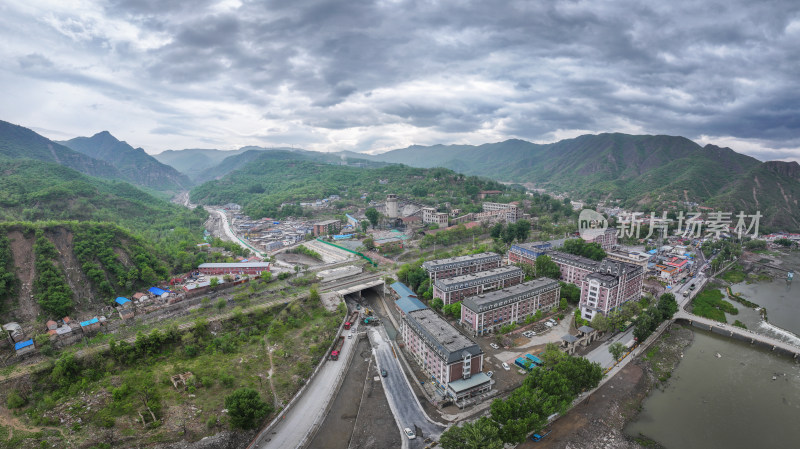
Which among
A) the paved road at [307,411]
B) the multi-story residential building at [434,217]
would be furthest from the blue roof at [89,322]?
the multi-story residential building at [434,217]

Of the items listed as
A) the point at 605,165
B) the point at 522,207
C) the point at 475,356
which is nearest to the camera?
the point at 475,356

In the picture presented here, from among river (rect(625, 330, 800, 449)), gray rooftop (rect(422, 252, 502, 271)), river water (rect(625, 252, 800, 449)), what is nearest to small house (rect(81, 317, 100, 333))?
gray rooftop (rect(422, 252, 502, 271))

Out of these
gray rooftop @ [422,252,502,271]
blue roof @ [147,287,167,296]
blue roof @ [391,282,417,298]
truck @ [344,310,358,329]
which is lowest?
truck @ [344,310,358,329]

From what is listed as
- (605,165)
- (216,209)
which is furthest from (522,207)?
(605,165)

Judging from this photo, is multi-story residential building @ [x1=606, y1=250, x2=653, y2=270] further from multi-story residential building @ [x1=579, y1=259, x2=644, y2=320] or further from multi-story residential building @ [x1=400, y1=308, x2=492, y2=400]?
multi-story residential building @ [x1=400, y1=308, x2=492, y2=400]

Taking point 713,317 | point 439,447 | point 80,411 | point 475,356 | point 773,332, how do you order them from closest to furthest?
point 439,447 → point 80,411 → point 475,356 → point 773,332 → point 713,317

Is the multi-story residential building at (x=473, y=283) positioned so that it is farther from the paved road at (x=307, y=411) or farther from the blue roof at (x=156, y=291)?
the blue roof at (x=156, y=291)

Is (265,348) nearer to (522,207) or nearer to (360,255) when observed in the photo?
(360,255)
